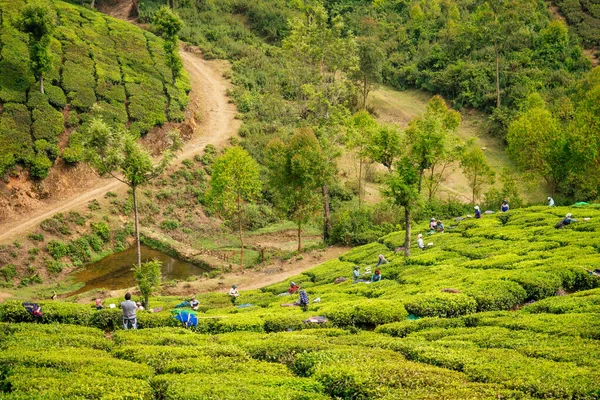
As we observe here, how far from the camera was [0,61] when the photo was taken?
182ft

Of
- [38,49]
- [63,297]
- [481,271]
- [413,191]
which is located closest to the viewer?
[481,271]

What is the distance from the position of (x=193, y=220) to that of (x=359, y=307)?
105ft

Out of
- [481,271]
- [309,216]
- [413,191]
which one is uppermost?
[413,191]

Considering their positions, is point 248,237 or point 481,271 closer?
point 481,271

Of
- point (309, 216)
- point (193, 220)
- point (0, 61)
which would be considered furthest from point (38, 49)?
point (309, 216)

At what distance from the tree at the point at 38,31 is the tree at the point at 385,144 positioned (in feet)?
103

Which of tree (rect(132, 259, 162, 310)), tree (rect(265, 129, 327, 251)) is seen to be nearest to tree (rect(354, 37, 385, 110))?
tree (rect(265, 129, 327, 251))

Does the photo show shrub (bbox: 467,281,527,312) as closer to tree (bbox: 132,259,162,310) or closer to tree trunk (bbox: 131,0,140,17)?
tree (bbox: 132,259,162,310)

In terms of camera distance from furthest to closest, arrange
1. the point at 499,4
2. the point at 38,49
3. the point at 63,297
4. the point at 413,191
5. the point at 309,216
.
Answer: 1. the point at 499,4
2. the point at 38,49
3. the point at 309,216
4. the point at 63,297
5. the point at 413,191

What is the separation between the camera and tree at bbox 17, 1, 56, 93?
5031 centimetres

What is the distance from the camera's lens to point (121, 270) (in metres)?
44.7

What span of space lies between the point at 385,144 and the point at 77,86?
107 feet

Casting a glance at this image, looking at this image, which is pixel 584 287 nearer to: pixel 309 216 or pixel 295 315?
pixel 295 315

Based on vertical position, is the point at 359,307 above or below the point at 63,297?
above
